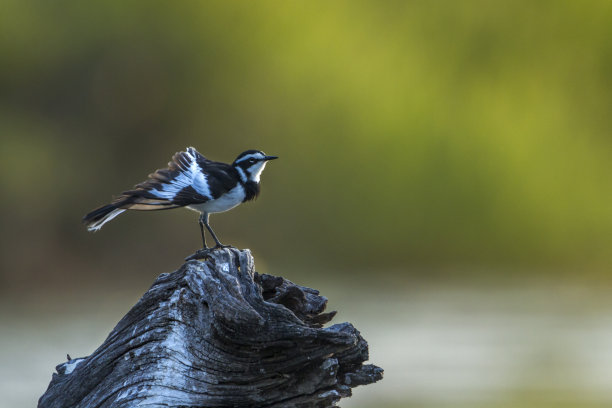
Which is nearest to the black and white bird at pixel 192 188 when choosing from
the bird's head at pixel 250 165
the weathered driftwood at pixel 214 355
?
the bird's head at pixel 250 165

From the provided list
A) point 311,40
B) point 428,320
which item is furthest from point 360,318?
point 311,40

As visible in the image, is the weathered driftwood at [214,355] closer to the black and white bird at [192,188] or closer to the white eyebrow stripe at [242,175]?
the black and white bird at [192,188]

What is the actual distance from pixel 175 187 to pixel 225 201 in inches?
28.1

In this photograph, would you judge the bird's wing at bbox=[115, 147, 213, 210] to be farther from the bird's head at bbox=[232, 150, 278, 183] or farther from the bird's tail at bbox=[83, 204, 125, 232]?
the bird's head at bbox=[232, 150, 278, 183]

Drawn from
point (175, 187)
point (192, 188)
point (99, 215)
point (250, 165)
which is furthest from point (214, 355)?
point (250, 165)

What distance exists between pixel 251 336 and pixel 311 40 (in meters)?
18.5

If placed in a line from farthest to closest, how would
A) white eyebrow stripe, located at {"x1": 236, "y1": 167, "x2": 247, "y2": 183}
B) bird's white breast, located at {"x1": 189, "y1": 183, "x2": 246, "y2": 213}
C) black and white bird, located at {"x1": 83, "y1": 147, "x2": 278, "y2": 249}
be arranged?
white eyebrow stripe, located at {"x1": 236, "y1": 167, "x2": 247, "y2": 183} → bird's white breast, located at {"x1": 189, "y1": 183, "x2": 246, "y2": 213} → black and white bird, located at {"x1": 83, "y1": 147, "x2": 278, "y2": 249}

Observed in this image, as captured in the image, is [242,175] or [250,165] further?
[250,165]

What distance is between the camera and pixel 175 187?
21.5 feet

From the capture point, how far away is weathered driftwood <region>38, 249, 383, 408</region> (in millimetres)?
5273

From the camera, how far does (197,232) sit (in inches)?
794

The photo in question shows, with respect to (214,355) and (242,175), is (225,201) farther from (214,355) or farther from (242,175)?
(214,355)

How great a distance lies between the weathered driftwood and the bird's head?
73.3 inches

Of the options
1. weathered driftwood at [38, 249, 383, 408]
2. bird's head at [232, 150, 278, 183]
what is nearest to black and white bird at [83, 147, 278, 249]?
bird's head at [232, 150, 278, 183]
